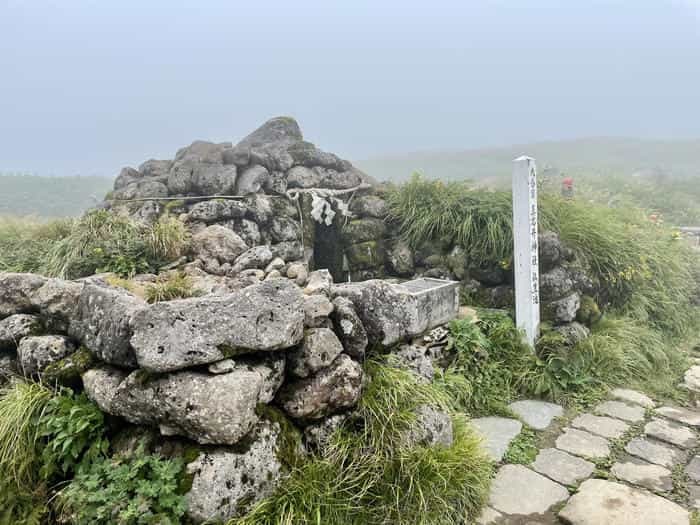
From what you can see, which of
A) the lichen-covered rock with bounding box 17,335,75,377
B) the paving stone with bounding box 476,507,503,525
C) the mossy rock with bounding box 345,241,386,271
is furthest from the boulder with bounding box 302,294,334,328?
the mossy rock with bounding box 345,241,386,271

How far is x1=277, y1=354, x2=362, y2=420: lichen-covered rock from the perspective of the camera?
7.57 feet

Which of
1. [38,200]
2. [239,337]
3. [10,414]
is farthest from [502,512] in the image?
[38,200]

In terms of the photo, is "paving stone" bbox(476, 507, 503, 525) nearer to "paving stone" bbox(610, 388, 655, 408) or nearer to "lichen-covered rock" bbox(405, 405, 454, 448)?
"lichen-covered rock" bbox(405, 405, 454, 448)

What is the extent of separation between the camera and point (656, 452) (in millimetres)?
3264

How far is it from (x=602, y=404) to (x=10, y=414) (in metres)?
4.44

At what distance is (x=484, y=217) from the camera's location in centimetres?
543

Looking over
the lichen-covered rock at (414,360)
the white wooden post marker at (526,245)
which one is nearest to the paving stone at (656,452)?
the white wooden post marker at (526,245)

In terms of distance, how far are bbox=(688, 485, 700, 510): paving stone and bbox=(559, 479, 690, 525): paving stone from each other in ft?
0.39

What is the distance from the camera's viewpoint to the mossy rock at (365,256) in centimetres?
575

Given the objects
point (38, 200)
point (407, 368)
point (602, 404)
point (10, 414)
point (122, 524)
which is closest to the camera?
point (122, 524)

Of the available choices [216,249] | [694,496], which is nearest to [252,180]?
[216,249]

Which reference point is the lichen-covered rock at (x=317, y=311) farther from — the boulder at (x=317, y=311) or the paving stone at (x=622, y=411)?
the paving stone at (x=622, y=411)

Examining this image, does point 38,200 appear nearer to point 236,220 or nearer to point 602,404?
point 236,220

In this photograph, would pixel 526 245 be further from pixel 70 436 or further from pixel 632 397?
pixel 70 436
